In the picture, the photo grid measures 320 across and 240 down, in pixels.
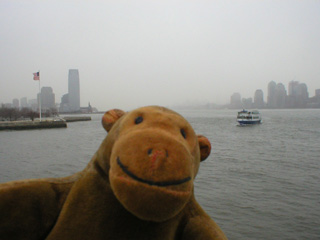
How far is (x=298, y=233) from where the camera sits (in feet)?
23.6

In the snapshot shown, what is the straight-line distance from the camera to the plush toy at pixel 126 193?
127 cm

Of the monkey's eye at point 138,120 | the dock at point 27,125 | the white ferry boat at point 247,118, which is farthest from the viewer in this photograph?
the white ferry boat at point 247,118

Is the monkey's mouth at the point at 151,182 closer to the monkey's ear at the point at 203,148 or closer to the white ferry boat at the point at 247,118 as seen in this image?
the monkey's ear at the point at 203,148

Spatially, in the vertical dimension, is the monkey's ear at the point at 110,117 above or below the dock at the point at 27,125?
above

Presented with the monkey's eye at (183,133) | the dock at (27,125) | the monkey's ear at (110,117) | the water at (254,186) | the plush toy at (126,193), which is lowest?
the dock at (27,125)

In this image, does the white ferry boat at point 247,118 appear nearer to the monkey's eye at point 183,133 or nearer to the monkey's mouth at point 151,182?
the monkey's eye at point 183,133

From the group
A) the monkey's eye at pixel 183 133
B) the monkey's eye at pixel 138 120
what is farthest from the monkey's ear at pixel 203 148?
the monkey's eye at pixel 138 120

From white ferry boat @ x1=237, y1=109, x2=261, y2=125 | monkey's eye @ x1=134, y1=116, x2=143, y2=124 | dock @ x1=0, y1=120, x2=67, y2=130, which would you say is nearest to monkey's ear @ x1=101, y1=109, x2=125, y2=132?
monkey's eye @ x1=134, y1=116, x2=143, y2=124

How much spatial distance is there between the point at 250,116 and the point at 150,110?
47949 millimetres

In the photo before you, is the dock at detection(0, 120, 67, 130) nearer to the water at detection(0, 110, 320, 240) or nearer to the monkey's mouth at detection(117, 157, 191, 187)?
the water at detection(0, 110, 320, 240)

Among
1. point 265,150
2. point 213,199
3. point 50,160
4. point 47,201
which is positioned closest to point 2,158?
point 50,160

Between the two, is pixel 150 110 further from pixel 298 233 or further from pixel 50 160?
pixel 50 160

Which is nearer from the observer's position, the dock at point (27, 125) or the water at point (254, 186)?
the water at point (254, 186)

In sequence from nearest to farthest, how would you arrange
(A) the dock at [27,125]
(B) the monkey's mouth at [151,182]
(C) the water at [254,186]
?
(B) the monkey's mouth at [151,182]
(C) the water at [254,186]
(A) the dock at [27,125]
